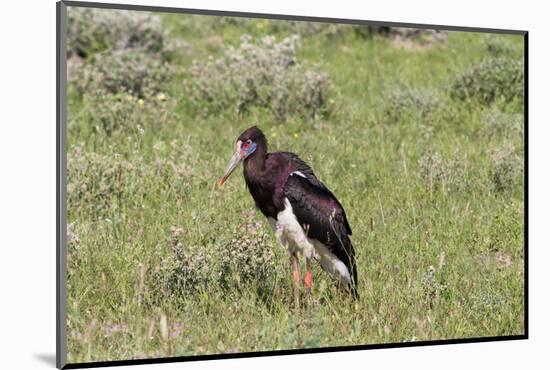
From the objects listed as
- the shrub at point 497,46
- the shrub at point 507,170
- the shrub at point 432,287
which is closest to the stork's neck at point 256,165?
the shrub at point 432,287

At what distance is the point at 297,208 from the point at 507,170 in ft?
7.39

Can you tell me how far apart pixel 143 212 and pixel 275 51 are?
111 inches

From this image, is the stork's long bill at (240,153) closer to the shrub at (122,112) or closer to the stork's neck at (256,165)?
the stork's neck at (256,165)

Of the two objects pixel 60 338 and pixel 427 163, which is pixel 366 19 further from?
pixel 60 338

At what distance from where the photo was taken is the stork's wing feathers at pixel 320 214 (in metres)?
7.77

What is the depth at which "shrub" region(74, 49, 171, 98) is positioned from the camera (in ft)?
Result: 35.5

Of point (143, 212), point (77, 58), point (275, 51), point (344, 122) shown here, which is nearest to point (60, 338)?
point (143, 212)

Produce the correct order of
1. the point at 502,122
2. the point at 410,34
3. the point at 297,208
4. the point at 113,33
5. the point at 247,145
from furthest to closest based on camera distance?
the point at 113,33
the point at 410,34
the point at 502,122
the point at 247,145
the point at 297,208

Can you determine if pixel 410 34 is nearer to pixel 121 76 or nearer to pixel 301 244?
pixel 121 76

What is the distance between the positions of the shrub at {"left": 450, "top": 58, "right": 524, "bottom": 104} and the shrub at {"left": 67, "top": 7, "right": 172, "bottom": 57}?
310cm

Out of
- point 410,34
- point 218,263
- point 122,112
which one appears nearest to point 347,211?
point 218,263

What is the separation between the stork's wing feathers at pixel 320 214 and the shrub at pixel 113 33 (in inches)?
168

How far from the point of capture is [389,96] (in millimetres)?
10352

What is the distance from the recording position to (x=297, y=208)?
Result: 777cm
